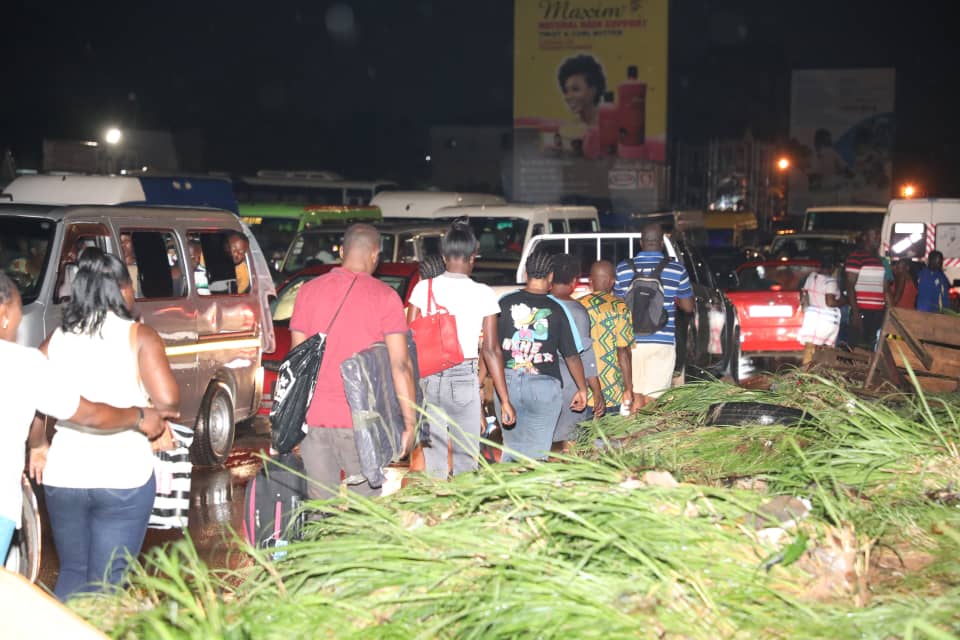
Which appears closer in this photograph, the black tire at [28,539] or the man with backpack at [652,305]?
the black tire at [28,539]

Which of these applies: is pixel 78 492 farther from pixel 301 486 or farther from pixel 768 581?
pixel 768 581

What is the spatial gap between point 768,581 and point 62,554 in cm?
271

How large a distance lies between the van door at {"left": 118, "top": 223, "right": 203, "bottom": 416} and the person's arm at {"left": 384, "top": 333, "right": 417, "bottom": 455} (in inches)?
136

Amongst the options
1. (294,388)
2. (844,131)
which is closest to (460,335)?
(294,388)

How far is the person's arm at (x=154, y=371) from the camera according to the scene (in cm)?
458

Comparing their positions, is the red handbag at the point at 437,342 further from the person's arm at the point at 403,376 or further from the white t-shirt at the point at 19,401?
the white t-shirt at the point at 19,401

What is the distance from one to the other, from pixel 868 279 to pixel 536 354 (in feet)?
25.6

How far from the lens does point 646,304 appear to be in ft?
30.1

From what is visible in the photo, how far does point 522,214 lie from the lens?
15805 millimetres

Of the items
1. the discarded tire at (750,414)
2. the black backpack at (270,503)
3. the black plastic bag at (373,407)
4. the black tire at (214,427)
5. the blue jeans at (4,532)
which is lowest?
the black tire at (214,427)

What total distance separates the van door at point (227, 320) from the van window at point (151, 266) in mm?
252

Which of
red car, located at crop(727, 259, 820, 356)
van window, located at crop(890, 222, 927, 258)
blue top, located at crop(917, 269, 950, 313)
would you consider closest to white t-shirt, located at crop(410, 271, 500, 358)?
blue top, located at crop(917, 269, 950, 313)

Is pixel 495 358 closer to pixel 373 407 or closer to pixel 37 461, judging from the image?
pixel 373 407

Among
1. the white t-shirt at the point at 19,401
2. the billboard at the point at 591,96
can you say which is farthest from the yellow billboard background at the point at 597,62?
the white t-shirt at the point at 19,401
